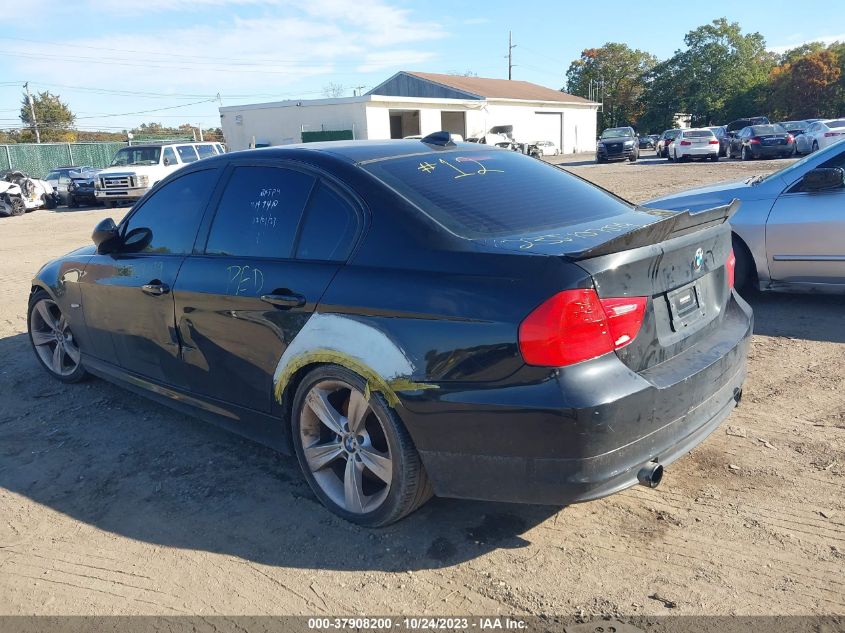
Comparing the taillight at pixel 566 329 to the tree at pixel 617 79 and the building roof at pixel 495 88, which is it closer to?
the building roof at pixel 495 88

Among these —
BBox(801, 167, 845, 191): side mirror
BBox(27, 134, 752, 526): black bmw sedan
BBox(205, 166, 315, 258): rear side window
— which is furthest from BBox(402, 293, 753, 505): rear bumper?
BBox(801, 167, 845, 191): side mirror

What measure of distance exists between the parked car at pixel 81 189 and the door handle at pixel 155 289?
71.7 feet

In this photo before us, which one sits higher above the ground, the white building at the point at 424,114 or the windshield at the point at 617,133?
the white building at the point at 424,114

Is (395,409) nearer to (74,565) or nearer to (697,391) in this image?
(697,391)

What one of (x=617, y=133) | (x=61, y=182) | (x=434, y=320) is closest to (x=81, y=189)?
(x=61, y=182)

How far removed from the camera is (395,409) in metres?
2.86

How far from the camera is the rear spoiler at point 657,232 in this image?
2.60m

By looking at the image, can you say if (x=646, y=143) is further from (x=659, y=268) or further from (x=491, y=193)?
(x=659, y=268)

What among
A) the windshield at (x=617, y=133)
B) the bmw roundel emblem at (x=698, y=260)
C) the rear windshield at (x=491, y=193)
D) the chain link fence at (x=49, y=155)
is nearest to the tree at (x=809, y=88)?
the windshield at (x=617, y=133)

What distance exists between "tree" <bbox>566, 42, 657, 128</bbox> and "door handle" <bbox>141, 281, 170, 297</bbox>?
80.7 m

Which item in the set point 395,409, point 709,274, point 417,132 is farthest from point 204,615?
point 417,132

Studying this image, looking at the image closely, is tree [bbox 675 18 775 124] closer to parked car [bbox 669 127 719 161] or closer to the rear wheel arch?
parked car [bbox 669 127 719 161]

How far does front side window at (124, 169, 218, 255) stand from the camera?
12.9 feet

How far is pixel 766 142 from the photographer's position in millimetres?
28281
